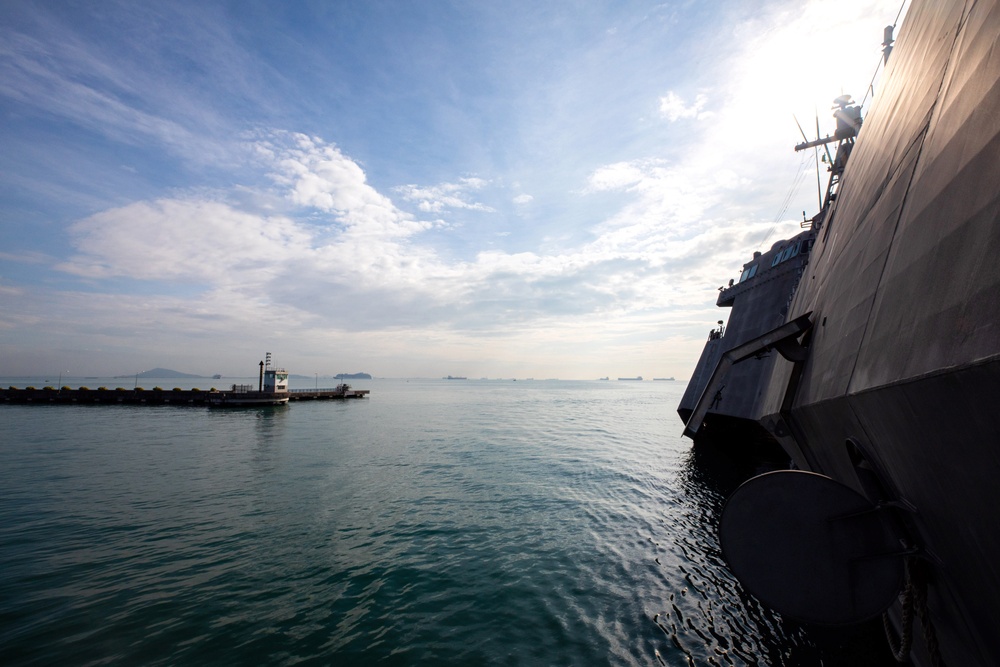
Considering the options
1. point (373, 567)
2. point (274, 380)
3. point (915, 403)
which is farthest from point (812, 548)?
point (274, 380)

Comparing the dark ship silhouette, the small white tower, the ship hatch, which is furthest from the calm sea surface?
the small white tower

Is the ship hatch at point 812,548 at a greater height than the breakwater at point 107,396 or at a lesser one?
lesser

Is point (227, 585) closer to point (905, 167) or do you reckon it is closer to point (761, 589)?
point (761, 589)

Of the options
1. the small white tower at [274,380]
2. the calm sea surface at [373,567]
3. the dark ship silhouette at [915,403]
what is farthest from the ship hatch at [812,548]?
the small white tower at [274,380]

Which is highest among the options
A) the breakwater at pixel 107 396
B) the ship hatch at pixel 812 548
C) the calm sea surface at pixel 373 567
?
the breakwater at pixel 107 396

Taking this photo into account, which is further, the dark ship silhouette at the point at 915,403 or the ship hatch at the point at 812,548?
the ship hatch at the point at 812,548

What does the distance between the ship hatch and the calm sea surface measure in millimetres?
4231

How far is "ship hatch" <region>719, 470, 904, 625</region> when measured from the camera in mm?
3850

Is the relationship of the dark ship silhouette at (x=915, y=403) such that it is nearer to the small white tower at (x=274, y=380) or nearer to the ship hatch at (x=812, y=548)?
the ship hatch at (x=812, y=548)

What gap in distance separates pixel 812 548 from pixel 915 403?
2.09 meters

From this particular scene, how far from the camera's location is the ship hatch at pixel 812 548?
12.6ft

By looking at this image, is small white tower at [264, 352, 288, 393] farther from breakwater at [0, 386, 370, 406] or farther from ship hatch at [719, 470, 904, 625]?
ship hatch at [719, 470, 904, 625]

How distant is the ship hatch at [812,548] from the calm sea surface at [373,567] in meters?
4.23

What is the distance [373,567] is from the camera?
1051cm
